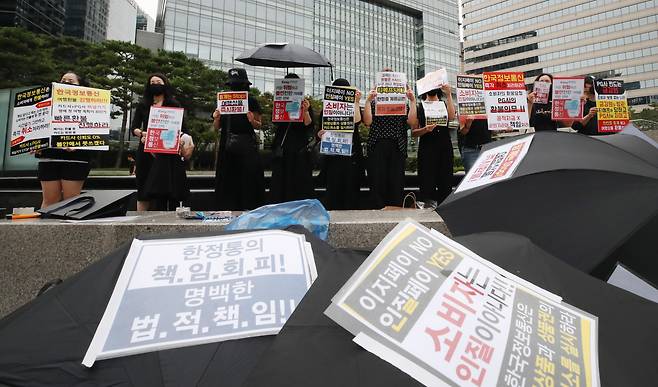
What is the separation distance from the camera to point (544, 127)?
5.07 metres

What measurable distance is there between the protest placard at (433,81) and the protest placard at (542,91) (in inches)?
62.2

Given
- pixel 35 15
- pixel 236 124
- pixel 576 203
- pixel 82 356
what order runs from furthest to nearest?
pixel 35 15 < pixel 236 124 < pixel 576 203 < pixel 82 356

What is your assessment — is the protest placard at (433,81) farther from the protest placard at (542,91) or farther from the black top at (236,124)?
the black top at (236,124)

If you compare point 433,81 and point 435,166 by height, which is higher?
point 433,81

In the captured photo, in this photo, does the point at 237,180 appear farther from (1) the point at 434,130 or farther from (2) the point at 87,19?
(2) the point at 87,19

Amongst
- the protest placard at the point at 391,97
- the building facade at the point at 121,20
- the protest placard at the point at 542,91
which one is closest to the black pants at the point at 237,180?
the protest placard at the point at 391,97

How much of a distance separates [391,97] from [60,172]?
11.9ft

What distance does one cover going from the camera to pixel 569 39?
6075 centimetres

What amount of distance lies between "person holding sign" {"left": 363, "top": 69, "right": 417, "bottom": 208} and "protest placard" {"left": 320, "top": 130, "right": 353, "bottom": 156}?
29cm

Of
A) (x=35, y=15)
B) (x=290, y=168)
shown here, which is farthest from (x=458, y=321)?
(x=35, y=15)

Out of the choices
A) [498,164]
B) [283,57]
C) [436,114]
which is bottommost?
[498,164]

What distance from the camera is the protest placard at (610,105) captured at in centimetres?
511

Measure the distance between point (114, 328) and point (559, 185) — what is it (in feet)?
4.69

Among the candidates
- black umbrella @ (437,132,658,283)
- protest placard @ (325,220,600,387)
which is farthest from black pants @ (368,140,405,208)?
protest placard @ (325,220,600,387)
